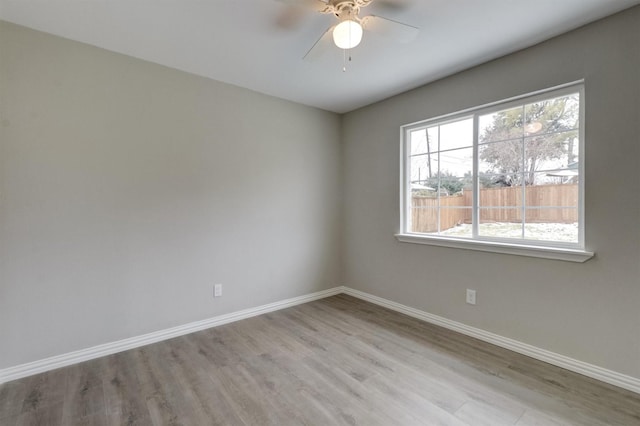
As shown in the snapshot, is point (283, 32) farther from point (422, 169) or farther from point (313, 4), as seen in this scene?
point (422, 169)

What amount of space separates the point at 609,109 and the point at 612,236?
849 mm

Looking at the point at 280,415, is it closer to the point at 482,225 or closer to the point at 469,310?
the point at 469,310

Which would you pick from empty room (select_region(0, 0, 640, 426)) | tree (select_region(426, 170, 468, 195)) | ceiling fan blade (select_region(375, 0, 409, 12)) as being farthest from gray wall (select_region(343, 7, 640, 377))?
ceiling fan blade (select_region(375, 0, 409, 12))

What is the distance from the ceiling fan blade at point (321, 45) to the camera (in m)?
1.76

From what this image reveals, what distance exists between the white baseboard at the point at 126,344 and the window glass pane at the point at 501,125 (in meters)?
2.68

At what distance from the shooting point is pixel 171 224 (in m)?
2.65

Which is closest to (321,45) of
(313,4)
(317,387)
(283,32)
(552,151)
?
(313,4)

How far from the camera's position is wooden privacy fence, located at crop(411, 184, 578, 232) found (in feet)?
7.18

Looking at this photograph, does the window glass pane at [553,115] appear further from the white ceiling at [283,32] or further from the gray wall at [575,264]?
the white ceiling at [283,32]

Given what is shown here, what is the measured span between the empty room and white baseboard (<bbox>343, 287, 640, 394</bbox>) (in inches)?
0.6

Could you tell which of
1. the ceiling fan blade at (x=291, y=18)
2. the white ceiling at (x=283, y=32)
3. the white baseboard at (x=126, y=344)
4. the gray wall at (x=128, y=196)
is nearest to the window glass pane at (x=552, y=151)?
the white ceiling at (x=283, y=32)

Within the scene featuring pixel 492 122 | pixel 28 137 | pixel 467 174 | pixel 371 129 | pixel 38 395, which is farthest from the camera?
pixel 371 129

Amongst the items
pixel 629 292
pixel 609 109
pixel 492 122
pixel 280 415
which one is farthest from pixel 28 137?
pixel 629 292

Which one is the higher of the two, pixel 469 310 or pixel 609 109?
pixel 609 109
